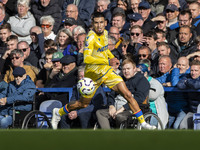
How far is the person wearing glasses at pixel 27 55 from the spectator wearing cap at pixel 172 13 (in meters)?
3.43

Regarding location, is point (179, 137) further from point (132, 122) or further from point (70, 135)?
point (132, 122)

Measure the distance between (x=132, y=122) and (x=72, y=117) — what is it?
4.30 ft

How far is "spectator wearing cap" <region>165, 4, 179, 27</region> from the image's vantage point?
1330 centimetres

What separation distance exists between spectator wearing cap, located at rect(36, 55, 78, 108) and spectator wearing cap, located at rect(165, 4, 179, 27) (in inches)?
122

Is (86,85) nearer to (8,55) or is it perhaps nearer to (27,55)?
(27,55)

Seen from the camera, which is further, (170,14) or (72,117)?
(170,14)

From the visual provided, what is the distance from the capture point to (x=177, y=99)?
10898 millimetres

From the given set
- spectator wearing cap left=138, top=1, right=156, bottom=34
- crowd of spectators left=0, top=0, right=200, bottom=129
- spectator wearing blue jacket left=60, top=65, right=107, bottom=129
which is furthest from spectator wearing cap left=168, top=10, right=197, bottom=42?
spectator wearing blue jacket left=60, top=65, right=107, bottom=129

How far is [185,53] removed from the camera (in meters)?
12.0

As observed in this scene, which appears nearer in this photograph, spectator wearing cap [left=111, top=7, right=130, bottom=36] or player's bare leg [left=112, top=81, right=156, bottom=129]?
player's bare leg [left=112, top=81, right=156, bottom=129]

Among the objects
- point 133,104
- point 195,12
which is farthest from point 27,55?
point 133,104

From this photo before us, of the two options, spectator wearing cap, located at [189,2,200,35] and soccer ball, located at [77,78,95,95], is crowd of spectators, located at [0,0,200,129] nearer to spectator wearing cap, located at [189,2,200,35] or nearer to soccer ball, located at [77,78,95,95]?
spectator wearing cap, located at [189,2,200,35]

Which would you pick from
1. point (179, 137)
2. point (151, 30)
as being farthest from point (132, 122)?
point (179, 137)

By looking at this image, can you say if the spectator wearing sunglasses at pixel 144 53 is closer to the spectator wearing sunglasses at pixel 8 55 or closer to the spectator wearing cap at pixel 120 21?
the spectator wearing cap at pixel 120 21
